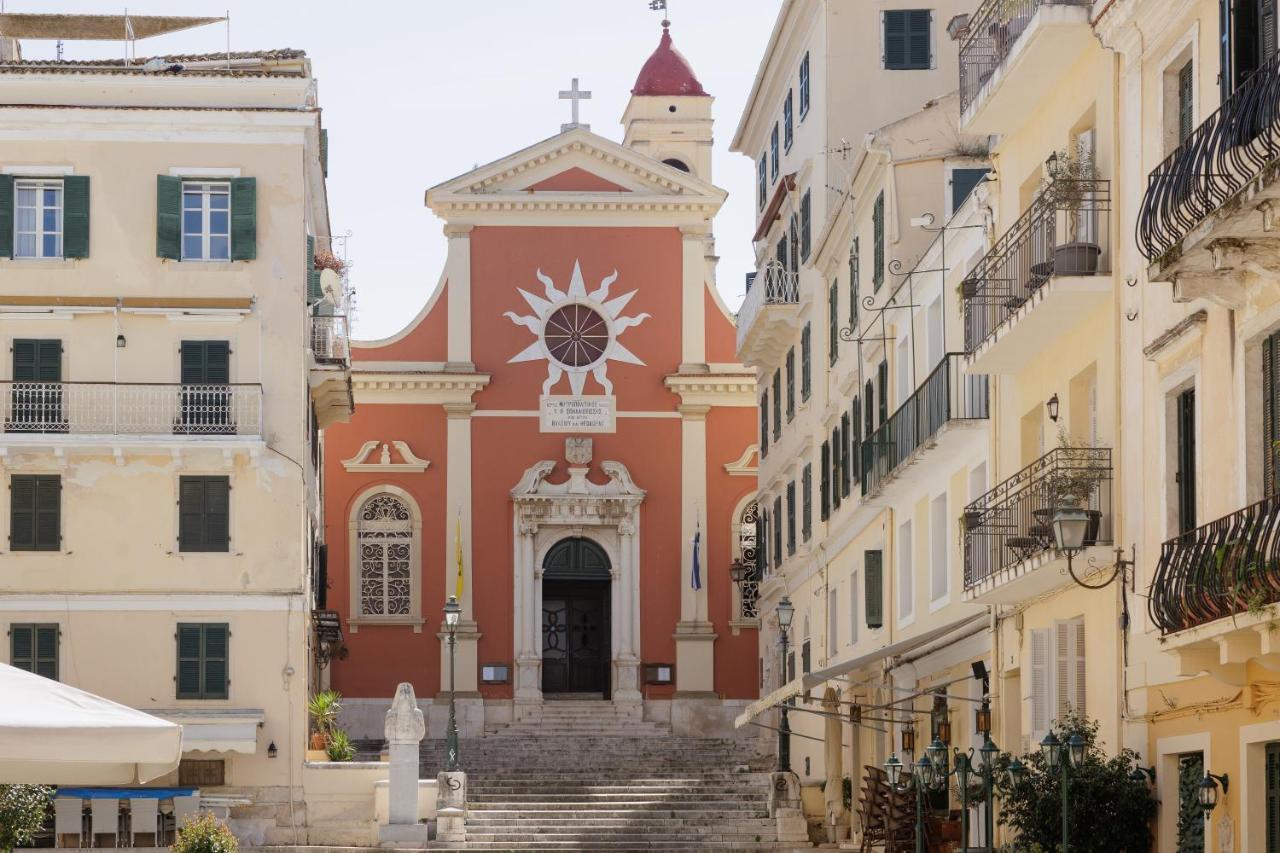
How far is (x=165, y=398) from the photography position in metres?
37.0

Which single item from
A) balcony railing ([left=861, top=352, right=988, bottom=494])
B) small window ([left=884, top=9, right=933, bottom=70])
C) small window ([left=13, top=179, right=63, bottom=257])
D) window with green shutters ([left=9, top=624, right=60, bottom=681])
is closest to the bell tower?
small window ([left=884, top=9, right=933, bottom=70])

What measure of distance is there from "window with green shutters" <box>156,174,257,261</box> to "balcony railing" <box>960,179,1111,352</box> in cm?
1644

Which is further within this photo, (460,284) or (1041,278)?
(460,284)

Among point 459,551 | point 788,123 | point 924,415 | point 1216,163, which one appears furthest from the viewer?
point 459,551

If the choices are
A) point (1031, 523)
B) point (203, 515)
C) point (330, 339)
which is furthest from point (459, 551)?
point (1031, 523)

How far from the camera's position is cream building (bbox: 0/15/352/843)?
36688 millimetres

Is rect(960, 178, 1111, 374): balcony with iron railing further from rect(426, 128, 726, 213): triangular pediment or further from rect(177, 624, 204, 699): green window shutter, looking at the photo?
rect(426, 128, 726, 213): triangular pediment

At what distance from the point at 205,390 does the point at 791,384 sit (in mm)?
11263

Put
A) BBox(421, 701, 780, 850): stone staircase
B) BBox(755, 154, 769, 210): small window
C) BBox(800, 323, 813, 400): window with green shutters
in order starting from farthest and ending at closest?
BBox(755, 154, 769, 210): small window, BBox(800, 323, 813, 400): window with green shutters, BBox(421, 701, 780, 850): stone staircase

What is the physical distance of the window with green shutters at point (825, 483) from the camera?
38.2 m

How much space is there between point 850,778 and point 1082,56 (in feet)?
59.4

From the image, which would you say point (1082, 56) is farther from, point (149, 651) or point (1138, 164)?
point (149, 651)

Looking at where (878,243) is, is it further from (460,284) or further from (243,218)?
(460,284)

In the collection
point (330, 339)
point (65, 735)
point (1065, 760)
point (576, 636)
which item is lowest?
point (1065, 760)
